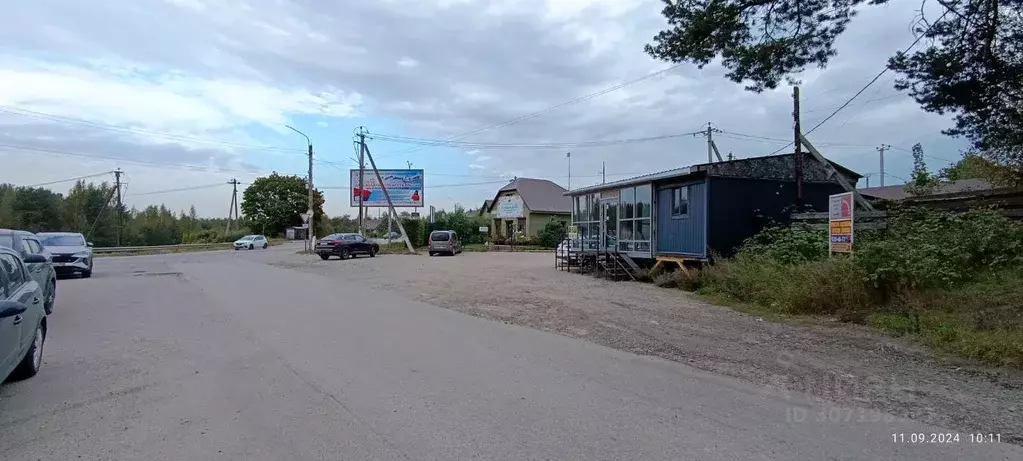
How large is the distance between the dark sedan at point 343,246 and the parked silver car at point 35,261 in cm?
1956

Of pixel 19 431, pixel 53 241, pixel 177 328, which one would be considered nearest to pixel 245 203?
pixel 53 241

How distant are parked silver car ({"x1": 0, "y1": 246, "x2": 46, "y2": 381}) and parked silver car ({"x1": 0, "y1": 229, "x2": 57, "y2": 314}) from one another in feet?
9.28

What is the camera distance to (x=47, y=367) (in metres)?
6.70

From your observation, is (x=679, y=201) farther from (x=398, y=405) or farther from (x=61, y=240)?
(x=61, y=240)

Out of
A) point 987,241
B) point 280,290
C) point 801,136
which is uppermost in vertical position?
point 801,136

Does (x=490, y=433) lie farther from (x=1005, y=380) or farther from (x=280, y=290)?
(x=280, y=290)

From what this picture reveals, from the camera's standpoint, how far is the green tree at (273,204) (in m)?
81.3

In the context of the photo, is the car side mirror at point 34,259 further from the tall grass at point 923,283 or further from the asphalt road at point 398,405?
the tall grass at point 923,283

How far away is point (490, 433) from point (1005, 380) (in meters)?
5.36

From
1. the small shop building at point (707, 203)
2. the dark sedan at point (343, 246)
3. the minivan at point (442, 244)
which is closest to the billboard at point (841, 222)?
the small shop building at point (707, 203)

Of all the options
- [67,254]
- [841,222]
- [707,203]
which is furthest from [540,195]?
[841,222]

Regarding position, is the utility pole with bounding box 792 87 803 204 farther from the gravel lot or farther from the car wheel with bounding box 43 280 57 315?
the car wheel with bounding box 43 280 57 315

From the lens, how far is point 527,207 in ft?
178

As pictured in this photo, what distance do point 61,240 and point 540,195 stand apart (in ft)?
133
